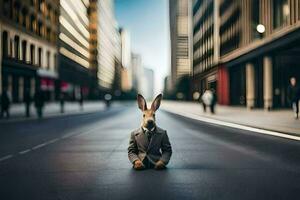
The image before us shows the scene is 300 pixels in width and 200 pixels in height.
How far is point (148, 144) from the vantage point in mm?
7152

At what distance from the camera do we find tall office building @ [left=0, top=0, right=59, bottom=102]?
40.9m

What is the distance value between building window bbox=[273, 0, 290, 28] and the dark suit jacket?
81.1 feet

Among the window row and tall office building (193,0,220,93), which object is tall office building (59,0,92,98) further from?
tall office building (193,0,220,93)

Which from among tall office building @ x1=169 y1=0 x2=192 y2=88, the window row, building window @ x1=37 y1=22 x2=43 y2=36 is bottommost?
the window row

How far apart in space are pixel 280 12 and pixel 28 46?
27.5 m

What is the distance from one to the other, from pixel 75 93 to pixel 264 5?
168 feet

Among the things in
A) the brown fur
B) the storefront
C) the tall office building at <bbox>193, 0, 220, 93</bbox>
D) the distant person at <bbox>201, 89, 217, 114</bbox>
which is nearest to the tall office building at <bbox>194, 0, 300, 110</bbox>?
the tall office building at <bbox>193, 0, 220, 93</bbox>

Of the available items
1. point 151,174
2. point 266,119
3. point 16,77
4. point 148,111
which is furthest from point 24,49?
point 151,174

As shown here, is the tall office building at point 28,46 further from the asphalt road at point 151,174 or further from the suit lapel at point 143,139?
the suit lapel at point 143,139

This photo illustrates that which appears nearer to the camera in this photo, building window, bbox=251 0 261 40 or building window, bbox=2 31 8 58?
building window, bbox=251 0 261 40

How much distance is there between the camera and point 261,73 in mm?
40906

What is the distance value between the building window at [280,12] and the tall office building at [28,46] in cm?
2409

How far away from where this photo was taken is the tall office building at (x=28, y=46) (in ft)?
134

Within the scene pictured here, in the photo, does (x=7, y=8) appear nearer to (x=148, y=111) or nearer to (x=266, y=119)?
(x=266, y=119)
